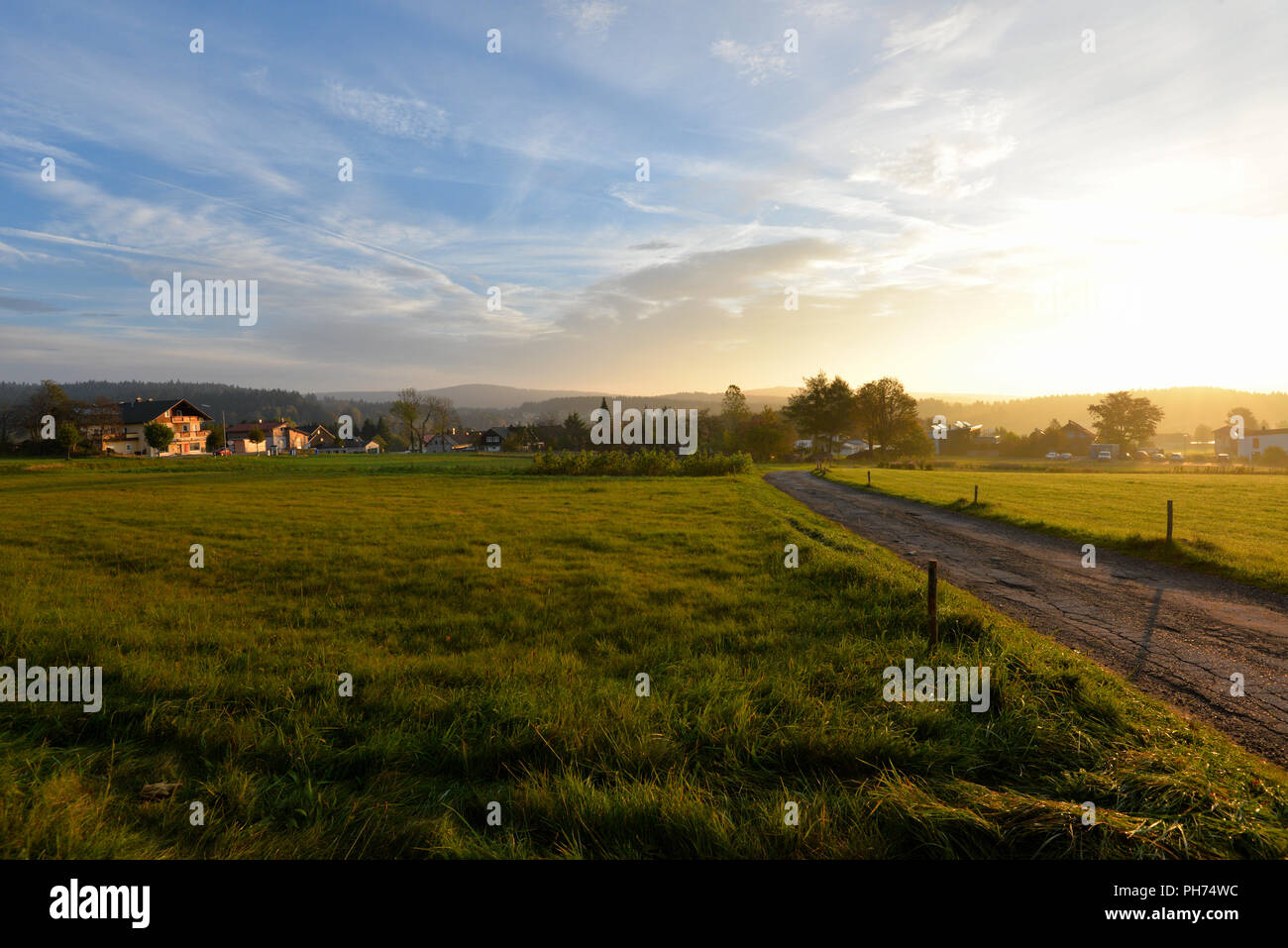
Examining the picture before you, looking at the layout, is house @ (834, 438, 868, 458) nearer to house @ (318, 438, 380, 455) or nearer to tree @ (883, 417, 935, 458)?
tree @ (883, 417, 935, 458)

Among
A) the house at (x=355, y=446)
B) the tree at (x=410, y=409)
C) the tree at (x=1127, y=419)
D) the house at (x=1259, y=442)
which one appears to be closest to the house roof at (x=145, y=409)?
the house at (x=355, y=446)

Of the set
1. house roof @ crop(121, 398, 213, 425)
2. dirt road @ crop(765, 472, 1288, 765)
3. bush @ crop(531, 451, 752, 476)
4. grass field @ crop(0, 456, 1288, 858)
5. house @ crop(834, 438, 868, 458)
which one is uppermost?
house roof @ crop(121, 398, 213, 425)

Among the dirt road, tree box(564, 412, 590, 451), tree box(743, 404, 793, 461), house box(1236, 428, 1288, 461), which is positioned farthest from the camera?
tree box(564, 412, 590, 451)

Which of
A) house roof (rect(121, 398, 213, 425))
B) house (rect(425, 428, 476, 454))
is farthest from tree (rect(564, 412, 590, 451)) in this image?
house roof (rect(121, 398, 213, 425))

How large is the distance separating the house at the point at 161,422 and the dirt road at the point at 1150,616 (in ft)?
351

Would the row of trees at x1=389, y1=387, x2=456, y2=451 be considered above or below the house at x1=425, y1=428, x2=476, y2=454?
above

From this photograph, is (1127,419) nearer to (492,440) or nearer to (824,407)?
(824,407)

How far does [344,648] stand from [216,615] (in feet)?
9.79

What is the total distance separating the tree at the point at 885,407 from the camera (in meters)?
100

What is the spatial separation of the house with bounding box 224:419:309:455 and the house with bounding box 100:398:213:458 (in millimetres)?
7043

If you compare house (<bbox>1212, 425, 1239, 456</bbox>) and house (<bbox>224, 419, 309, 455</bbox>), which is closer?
house (<bbox>1212, 425, 1239, 456</bbox>)

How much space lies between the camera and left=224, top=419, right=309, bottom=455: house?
395 ft

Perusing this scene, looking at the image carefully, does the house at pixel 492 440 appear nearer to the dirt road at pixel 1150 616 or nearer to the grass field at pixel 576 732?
the dirt road at pixel 1150 616
